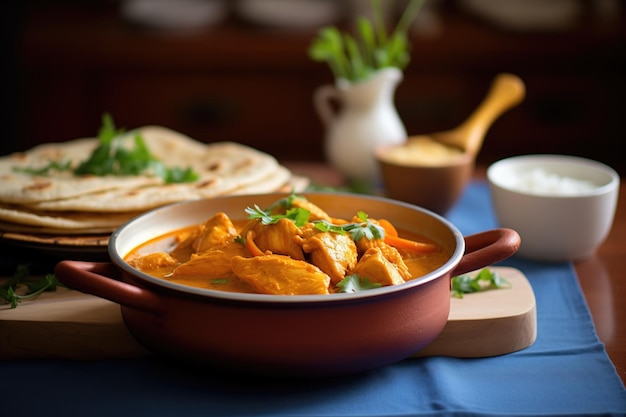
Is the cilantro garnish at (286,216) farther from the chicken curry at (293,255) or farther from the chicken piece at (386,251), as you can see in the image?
the chicken piece at (386,251)

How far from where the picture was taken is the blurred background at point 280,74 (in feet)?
16.0

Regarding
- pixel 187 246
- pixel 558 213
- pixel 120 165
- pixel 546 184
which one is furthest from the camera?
pixel 120 165

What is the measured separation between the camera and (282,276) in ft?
5.23

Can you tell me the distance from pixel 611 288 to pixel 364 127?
3.85 ft

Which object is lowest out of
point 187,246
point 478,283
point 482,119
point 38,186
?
point 478,283

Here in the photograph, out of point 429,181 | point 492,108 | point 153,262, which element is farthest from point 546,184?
point 153,262

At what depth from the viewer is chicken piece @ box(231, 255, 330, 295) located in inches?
61.8

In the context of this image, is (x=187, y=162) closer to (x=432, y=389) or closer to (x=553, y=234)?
(x=553, y=234)

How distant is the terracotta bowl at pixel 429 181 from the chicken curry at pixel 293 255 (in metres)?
0.75

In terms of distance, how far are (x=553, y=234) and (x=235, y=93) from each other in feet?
10.2

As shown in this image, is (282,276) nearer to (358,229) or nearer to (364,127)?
(358,229)

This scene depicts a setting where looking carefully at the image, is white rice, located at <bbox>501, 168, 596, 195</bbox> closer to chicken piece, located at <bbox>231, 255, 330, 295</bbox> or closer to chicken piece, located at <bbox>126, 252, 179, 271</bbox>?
chicken piece, located at <bbox>231, 255, 330, 295</bbox>

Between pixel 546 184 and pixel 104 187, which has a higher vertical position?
pixel 104 187

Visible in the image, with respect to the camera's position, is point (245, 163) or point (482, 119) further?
point (482, 119)
